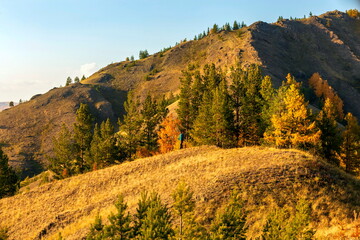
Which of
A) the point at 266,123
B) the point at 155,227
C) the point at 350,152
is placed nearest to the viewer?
the point at 155,227

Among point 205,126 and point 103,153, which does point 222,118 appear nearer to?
point 205,126

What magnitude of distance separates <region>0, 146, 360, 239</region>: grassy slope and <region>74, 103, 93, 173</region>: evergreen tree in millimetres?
20881

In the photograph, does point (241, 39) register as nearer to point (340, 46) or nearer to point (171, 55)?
point (171, 55)

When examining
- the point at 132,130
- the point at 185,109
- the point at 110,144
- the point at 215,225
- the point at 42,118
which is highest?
the point at 42,118

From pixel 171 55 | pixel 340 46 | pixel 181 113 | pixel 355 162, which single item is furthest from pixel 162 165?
pixel 340 46

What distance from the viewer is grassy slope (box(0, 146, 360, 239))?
22.2 meters

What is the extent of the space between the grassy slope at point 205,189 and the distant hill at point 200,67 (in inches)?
2597

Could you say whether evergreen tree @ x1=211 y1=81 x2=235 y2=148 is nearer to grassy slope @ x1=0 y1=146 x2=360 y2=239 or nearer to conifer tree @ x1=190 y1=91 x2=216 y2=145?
conifer tree @ x1=190 y1=91 x2=216 y2=145

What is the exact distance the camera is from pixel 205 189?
79.7 ft

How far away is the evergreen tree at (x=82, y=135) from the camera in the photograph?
5784 cm

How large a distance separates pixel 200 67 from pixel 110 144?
104m

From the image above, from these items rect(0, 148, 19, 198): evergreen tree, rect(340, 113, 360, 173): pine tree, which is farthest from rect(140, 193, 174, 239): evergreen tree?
rect(0, 148, 19, 198): evergreen tree

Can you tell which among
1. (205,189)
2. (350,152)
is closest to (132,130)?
(205,189)

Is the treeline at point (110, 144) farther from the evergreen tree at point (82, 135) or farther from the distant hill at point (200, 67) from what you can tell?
the distant hill at point (200, 67)
